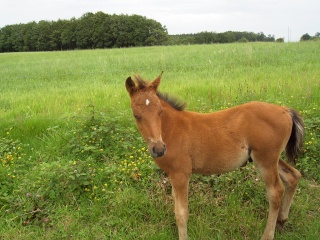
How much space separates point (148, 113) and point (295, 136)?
71.3 inches

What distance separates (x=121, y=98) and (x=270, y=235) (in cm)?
475

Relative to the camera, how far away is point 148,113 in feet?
10.6

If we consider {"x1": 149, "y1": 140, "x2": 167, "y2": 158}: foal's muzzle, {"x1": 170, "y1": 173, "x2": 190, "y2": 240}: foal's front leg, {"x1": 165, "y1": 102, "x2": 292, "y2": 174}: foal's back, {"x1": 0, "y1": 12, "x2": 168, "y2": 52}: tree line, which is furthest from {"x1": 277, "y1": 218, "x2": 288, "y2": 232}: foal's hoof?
{"x1": 0, "y1": 12, "x2": 168, "y2": 52}: tree line

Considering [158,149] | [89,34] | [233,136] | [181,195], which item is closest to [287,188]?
[233,136]

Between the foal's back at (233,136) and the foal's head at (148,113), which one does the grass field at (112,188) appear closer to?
the foal's back at (233,136)

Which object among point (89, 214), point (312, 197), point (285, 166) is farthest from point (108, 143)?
point (312, 197)

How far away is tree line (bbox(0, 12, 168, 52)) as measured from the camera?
65.8m

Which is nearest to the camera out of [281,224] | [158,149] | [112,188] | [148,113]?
[158,149]

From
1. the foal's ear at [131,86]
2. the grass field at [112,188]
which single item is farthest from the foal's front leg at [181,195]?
the foal's ear at [131,86]

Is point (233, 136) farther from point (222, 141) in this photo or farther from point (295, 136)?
point (295, 136)

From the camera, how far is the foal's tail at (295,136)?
12.2ft

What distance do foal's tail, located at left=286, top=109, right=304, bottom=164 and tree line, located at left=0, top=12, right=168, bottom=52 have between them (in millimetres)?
63787

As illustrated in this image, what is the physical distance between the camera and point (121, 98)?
7.44 metres

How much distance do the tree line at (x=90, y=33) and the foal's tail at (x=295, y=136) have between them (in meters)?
63.8
